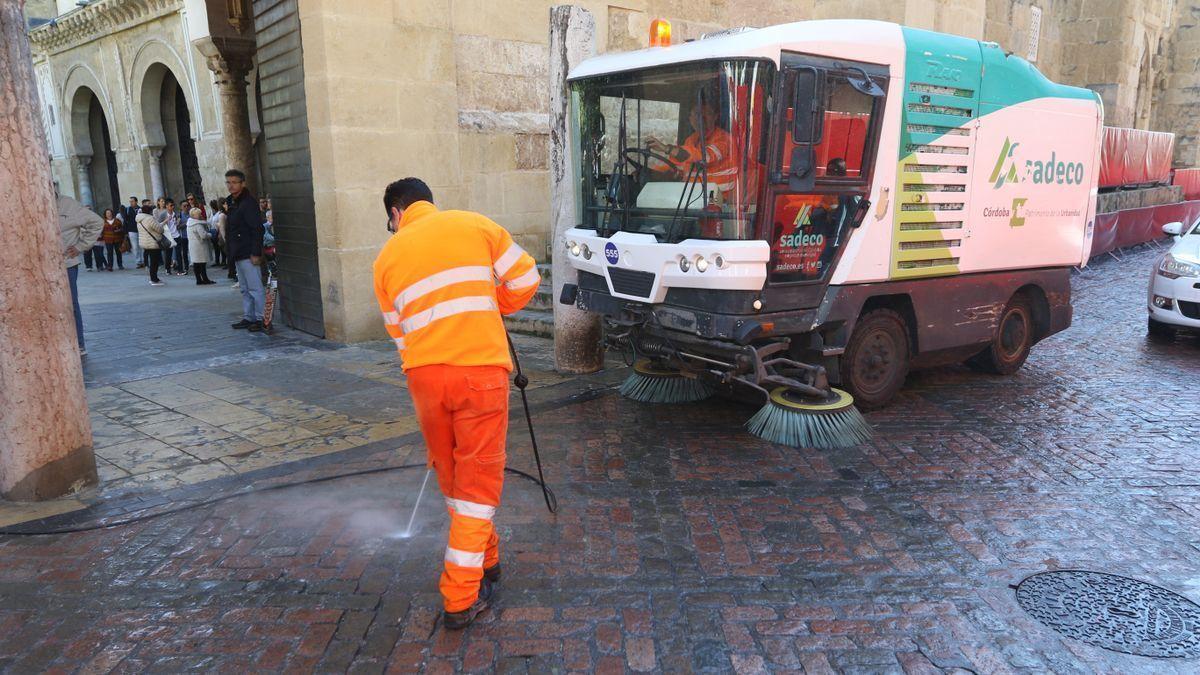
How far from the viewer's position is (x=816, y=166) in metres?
5.22

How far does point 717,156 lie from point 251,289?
648cm

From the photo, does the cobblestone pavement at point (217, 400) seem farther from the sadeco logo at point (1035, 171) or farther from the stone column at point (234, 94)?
the stone column at point (234, 94)

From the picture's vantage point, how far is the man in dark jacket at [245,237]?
29.7 ft

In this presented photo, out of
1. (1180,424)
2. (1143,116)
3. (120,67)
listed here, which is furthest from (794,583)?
(1143,116)

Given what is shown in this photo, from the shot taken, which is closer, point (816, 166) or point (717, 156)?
point (717, 156)

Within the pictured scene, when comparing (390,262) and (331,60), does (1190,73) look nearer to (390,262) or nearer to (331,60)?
(331,60)

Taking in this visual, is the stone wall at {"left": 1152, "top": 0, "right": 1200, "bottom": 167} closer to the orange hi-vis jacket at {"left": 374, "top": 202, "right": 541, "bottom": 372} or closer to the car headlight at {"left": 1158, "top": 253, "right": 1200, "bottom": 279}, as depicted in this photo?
the car headlight at {"left": 1158, "top": 253, "right": 1200, "bottom": 279}

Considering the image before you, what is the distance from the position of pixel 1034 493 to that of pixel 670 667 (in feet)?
9.31

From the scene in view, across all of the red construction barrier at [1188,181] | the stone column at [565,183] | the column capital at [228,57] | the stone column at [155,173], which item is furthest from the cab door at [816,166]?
the red construction barrier at [1188,181]

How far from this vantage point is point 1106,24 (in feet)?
76.3

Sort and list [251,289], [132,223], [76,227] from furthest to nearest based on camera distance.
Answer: [132,223], [251,289], [76,227]

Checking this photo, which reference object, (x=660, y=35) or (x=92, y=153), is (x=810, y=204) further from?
(x=92, y=153)

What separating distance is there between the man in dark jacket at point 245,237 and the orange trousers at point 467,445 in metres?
6.70

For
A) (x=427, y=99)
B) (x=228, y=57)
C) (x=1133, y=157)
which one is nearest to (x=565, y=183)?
(x=427, y=99)
